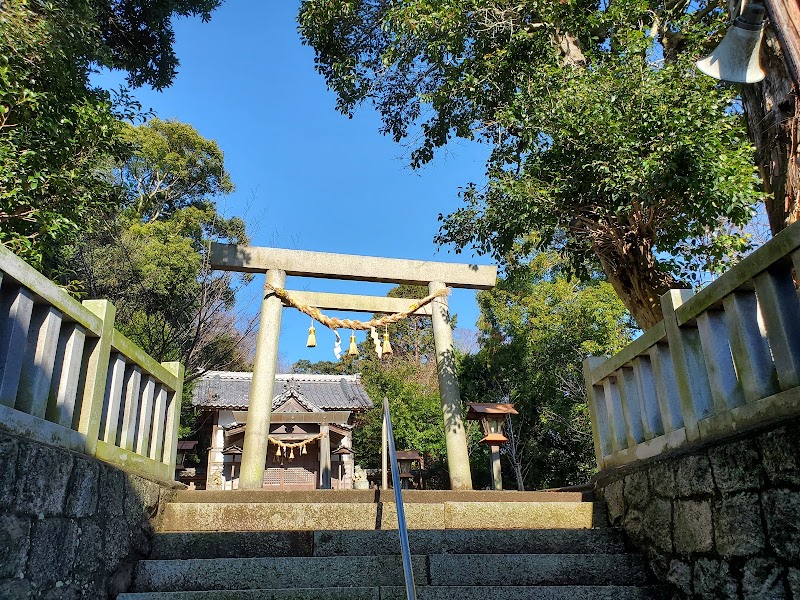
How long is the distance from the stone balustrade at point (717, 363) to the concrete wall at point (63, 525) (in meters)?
2.75

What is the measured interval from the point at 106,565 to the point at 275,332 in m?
4.43

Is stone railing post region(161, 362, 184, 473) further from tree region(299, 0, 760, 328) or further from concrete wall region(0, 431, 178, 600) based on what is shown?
tree region(299, 0, 760, 328)

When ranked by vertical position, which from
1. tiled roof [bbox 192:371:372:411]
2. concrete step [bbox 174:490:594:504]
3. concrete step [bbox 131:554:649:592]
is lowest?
concrete step [bbox 131:554:649:592]

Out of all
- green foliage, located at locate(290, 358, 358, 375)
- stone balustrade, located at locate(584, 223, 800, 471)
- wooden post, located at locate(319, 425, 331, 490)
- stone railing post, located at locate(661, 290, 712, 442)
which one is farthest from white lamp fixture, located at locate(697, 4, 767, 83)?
green foliage, located at locate(290, 358, 358, 375)

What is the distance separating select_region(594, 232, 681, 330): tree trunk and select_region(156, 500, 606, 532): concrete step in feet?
8.18

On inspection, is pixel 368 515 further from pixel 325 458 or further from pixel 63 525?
pixel 325 458

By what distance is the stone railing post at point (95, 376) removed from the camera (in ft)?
8.74

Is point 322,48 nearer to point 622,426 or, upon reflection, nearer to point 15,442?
point 622,426

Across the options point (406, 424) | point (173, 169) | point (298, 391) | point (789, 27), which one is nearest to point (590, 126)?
point (789, 27)

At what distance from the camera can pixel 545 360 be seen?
44.1 ft

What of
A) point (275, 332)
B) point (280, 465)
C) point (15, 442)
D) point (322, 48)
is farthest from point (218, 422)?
point (15, 442)

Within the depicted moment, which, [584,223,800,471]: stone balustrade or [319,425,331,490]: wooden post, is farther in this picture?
[319,425,331,490]: wooden post

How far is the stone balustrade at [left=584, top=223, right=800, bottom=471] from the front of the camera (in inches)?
84.1

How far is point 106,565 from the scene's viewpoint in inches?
97.7
